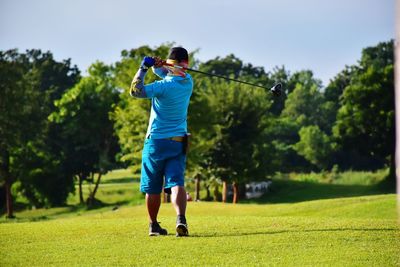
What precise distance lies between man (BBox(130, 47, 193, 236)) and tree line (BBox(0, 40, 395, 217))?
1154 inches

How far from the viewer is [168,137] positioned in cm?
952

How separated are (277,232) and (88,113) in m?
52.6

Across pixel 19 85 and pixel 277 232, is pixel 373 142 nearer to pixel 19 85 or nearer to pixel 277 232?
pixel 19 85

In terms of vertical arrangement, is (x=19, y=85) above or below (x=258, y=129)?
above

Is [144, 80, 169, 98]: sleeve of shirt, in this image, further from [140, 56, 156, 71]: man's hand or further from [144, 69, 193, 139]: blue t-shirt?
[140, 56, 156, 71]: man's hand

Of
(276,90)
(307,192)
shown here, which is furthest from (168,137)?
(307,192)

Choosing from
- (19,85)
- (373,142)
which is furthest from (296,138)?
(19,85)

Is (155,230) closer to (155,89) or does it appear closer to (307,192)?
(155,89)

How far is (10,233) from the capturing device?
9945 mm

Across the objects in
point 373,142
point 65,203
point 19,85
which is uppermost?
point 19,85

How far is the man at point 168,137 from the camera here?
9.46 meters

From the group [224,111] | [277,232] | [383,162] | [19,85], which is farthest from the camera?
[383,162]

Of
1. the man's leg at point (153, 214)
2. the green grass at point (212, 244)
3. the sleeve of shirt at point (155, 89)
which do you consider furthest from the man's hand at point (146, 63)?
the green grass at point (212, 244)

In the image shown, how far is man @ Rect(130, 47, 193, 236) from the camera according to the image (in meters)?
9.46
